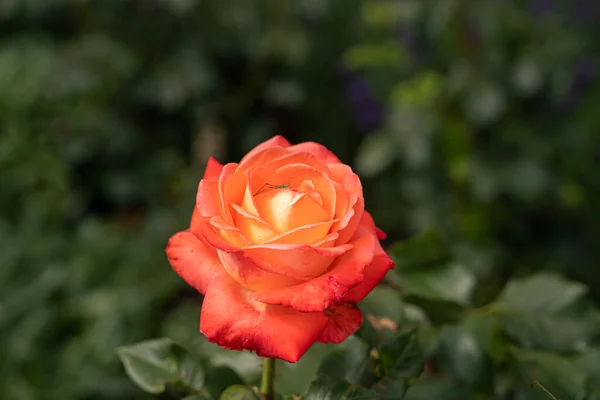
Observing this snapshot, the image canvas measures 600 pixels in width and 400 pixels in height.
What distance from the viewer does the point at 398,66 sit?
5.58 feet

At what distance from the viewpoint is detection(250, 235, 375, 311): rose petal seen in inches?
14.4

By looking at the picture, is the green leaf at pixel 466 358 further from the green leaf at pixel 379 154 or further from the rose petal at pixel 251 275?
the green leaf at pixel 379 154

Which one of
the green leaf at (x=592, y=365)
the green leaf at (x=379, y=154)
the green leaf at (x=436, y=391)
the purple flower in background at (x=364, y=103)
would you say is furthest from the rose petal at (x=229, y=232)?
the purple flower in background at (x=364, y=103)

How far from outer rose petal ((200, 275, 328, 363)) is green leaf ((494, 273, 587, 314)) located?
0.33 meters

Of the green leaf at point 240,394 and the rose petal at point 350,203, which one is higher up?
the rose petal at point 350,203

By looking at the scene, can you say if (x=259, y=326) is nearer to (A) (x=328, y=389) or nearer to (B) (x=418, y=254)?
(A) (x=328, y=389)

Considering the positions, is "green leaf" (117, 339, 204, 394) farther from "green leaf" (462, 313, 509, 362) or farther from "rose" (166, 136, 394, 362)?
"green leaf" (462, 313, 509, 362)

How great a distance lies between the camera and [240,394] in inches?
18.2

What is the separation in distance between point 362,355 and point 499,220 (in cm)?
126

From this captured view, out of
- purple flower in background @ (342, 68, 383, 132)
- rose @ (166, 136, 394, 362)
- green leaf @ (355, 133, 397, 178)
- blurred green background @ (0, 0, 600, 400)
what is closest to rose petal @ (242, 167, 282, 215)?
rose @ (166, 136, 394, 362)

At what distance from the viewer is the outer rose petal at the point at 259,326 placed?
0.37 m

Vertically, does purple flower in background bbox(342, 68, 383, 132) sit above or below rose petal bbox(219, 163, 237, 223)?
below

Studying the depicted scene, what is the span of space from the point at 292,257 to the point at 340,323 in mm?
61

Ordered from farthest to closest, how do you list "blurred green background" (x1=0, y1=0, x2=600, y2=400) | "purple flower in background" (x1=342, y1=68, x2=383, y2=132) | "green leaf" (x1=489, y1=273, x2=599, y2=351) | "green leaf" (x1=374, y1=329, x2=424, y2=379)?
"purple flower in background" (x1=342, y1=68, x2=383, y2=132) < "blurred green background" (x1=0, y1=0, x2=600, y2=400) < "green leaf" (x1=489, y1=273, x2=599, y2=351) < "green leaf" (x1=374, y1=329, x2=424, y2=379)
